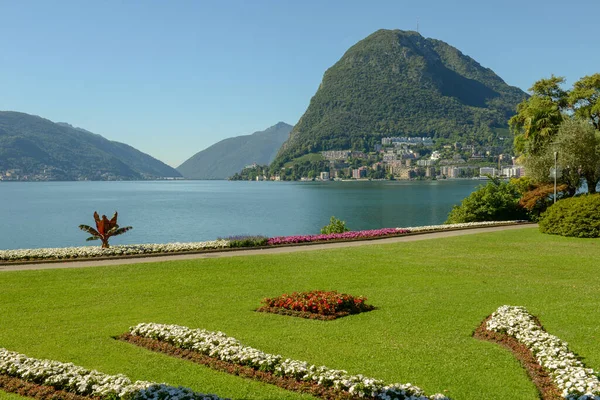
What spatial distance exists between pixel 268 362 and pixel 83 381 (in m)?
2.90

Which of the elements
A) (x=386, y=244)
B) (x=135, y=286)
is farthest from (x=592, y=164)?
(x=135, y=286)

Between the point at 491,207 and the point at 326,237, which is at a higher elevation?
the point at 491,207

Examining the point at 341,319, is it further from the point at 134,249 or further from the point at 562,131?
the point at 562,131

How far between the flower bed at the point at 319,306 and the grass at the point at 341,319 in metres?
0.44

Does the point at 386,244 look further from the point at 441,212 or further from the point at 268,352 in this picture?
the point at 441,212

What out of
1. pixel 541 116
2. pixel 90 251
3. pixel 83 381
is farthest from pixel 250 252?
pixel 541 116

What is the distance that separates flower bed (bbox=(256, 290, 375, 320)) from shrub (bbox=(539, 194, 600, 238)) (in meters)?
18.2

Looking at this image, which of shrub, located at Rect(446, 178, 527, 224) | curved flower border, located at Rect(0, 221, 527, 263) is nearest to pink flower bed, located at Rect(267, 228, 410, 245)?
curved flower border, located at Rect(0, 221, 527, 263)

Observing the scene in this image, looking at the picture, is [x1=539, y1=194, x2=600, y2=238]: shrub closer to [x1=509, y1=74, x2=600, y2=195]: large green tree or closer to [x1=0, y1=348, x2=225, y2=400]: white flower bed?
[x1=509, y1=74, x2=600, y2=195]: large green tree

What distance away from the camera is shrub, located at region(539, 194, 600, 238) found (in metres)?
26.3

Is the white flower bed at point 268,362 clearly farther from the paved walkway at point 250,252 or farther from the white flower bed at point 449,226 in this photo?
the white flower bed at point 449,226

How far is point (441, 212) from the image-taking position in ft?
241

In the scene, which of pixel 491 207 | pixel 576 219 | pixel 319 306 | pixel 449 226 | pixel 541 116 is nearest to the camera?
pixel 319 306

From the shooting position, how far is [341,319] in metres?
12.2
